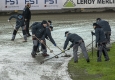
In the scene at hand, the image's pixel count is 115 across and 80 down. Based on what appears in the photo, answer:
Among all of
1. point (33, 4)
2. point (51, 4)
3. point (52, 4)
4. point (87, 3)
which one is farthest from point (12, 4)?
point (87, 3)

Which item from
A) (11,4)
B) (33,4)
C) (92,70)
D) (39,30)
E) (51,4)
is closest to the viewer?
(92,70)

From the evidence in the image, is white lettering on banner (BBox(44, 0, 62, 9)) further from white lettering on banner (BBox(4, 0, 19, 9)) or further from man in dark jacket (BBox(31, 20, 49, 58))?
man in dark jacket (BBox(31, 20, 49, 58))

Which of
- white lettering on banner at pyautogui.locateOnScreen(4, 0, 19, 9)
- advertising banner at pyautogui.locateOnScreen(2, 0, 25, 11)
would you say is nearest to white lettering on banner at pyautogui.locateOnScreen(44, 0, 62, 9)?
advertising banner at pyautogui.locateOnScreen(2, 0, 25, 11)

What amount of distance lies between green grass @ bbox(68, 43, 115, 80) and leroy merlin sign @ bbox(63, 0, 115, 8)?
20.1m

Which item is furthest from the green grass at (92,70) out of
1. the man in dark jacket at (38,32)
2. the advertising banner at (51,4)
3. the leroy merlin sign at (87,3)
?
the leroy merlin sign at (87,3)

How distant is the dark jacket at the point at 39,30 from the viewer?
1523 centimetres

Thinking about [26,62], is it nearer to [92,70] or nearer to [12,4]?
[92,70]

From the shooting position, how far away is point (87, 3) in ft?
116

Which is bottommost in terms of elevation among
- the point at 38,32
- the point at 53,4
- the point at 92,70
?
the point at 92,70

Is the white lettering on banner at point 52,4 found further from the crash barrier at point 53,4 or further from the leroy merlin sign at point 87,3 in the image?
the leroy merlin sign at point 87,3

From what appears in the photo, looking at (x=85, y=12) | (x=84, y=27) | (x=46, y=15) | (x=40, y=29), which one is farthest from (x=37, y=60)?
(x=85, y=12)

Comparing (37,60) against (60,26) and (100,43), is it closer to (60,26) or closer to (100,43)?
(100,43)

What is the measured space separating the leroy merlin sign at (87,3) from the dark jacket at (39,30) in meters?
19.5

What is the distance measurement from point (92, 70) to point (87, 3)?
907 inches
